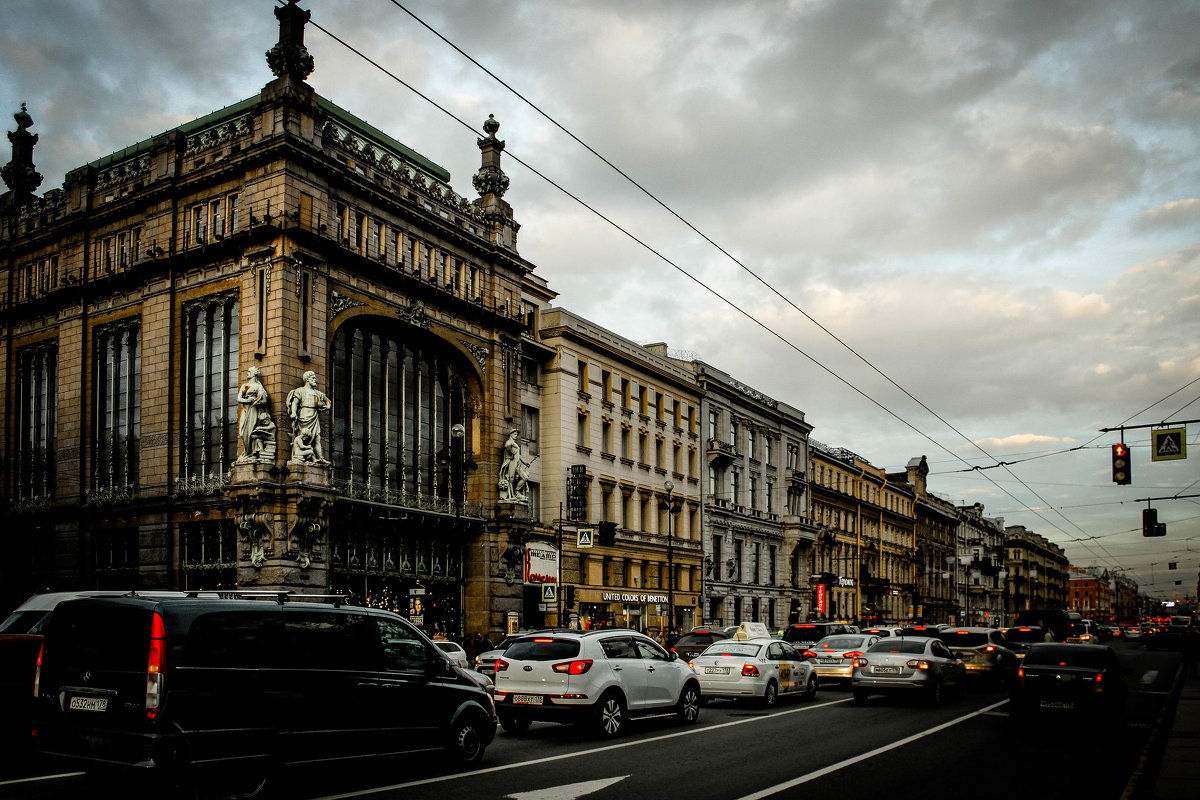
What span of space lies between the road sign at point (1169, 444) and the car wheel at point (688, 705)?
635 inches

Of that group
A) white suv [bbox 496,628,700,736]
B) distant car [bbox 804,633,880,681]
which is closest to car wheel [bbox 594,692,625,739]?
white suv [bbox 496,628,700,736]

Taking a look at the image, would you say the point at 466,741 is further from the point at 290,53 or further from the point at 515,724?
the point at 290,53

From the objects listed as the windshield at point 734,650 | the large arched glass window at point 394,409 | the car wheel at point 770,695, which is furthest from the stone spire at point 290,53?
the car wheel at point 770,695

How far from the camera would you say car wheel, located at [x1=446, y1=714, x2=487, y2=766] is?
12297mm

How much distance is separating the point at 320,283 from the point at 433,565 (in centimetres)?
1169

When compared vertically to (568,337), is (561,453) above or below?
below

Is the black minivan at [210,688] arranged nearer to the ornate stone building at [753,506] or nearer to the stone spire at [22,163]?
the stone spire at [22,163]

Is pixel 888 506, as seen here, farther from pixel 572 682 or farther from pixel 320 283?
pixel 572 682

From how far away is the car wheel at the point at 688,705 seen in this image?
17969mm

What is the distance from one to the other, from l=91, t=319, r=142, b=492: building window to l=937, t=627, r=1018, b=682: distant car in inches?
1117

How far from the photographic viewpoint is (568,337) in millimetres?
49031

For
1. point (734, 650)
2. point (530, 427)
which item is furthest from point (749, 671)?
point (530, 427)

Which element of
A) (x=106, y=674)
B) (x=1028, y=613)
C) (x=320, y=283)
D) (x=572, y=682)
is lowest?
(x=1028, y=613)

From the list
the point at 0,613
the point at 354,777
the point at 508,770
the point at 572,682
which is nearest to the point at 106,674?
the point at 354,777
